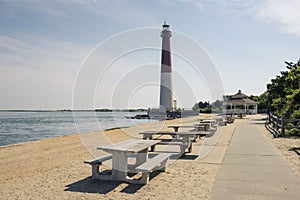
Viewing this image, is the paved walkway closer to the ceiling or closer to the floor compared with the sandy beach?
closer to the ceiling

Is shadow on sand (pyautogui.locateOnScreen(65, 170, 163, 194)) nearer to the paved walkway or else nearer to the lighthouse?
the paved walkway

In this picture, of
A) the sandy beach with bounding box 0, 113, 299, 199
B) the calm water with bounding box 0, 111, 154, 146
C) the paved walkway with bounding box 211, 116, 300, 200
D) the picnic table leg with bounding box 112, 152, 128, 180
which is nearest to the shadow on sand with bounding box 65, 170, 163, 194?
the sandy beach with bounding box 0, 113, 299, 199

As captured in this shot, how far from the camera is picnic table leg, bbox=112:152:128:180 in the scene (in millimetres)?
5594

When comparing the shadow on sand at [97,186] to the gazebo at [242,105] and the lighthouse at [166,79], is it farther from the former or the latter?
the gazebo at [242,105]

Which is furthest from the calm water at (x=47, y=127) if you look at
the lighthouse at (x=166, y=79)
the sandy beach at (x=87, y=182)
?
the sandy beach at (x=87, y=182)

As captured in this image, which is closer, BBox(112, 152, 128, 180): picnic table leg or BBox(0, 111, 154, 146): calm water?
BBox(112, 152, 128, 180): picnic table leg

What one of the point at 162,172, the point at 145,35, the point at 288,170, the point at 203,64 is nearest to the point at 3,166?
Answer: the point at 162,172

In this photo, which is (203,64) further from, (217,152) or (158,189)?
(158,189)

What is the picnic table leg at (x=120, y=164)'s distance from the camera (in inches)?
220

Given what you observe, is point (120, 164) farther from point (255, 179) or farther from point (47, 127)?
point (47, 127)

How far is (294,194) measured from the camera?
4820 mm

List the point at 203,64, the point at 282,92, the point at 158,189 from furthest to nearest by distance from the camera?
the point at 282,92
the point at 203,64
the point at 158,189

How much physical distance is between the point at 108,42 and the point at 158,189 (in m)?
7.69

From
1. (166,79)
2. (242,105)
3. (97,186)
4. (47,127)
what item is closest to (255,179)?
(97,186)
